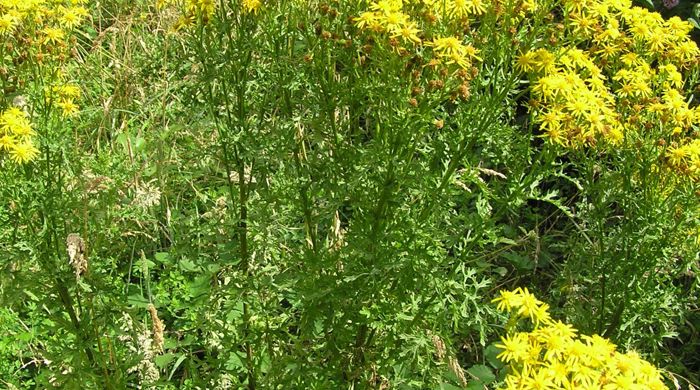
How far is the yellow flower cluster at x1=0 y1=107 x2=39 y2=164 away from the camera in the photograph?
257 cm

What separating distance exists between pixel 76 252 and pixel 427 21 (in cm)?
137

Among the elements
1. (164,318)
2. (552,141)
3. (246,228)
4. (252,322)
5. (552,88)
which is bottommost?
(164,318)

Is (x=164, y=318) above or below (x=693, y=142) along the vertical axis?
below

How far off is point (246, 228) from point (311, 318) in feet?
1.34

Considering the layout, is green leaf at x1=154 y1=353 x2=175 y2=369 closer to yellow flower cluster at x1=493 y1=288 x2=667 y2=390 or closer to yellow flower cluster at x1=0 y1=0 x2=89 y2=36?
yellow flower cluster at x1=0 y1=0 x2=89 y2=36

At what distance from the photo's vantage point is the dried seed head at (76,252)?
2.54 metres

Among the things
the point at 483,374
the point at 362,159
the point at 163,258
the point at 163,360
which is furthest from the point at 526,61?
the point at 163,258

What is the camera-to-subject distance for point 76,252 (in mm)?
2604

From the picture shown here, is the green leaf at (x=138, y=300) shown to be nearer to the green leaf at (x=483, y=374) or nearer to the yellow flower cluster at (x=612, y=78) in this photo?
the green leaf at (x=483, y=374)

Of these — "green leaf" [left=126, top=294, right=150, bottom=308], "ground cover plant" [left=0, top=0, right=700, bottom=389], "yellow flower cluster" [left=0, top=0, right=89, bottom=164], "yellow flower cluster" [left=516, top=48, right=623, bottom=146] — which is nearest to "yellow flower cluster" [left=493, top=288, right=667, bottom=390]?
"ground cover plant" [left=0, top=0, right=700, bottom=389]

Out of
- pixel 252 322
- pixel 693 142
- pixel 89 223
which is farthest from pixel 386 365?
pixel 693 142

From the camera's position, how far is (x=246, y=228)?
3020mm

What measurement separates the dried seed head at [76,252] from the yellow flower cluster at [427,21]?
3.69 feet

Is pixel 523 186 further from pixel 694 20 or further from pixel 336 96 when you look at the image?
pixel 694 20
